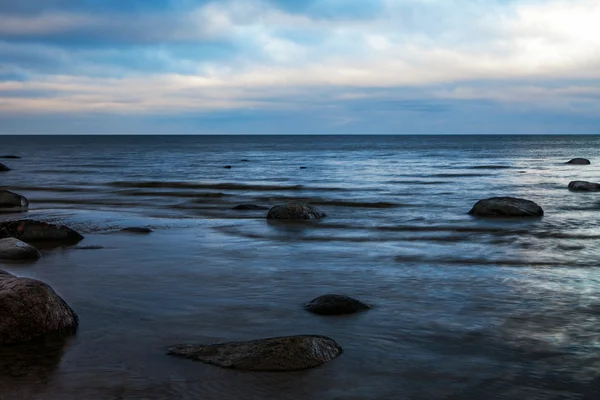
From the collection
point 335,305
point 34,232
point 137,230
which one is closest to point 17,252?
point 34,232

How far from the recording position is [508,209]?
1769 centimetres

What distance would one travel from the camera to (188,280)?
949 cm

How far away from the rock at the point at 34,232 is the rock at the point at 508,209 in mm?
10674

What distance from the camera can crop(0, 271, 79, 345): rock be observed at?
6.42 m

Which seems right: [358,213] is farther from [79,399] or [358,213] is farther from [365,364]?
[79,399]

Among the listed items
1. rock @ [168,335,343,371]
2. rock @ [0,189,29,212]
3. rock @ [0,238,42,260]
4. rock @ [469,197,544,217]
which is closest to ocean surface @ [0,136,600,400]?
rock @ [168,335,343,371]

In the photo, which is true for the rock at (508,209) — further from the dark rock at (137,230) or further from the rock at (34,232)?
the rock at (34,232)

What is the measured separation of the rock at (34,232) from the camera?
42.2 feet

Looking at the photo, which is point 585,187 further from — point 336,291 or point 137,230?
point 336,291

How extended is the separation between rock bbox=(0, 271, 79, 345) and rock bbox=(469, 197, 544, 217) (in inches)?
525

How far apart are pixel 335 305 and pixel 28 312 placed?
329cm

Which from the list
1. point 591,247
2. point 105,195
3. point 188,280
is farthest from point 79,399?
point 105,195

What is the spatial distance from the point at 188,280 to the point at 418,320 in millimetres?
3593

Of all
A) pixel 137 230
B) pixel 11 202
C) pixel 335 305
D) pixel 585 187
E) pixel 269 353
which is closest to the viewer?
pixel 269 353
